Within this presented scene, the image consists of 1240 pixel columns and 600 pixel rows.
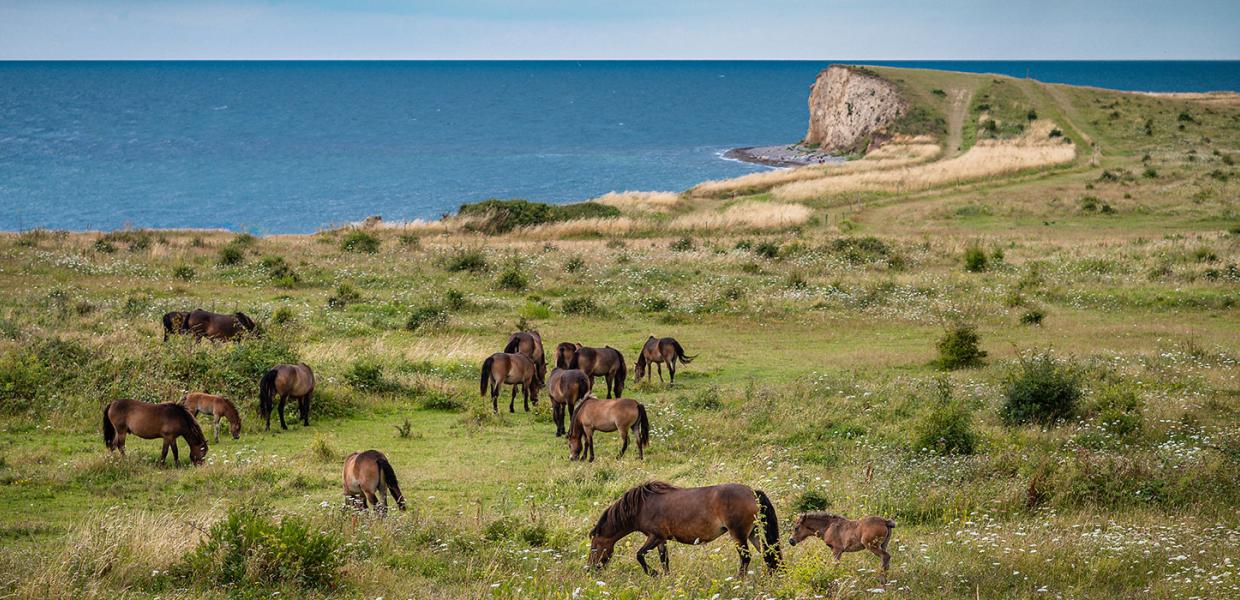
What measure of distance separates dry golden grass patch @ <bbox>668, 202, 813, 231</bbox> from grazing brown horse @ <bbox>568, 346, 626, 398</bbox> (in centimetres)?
3267

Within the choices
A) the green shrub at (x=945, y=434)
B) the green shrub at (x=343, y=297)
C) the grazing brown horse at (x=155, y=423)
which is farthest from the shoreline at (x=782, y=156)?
the grazing brown horse at (x=155, y=423)

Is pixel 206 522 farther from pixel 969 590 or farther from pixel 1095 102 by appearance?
pixel 1095 102

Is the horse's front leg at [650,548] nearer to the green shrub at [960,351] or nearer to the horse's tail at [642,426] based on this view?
the horse's tail at [642,426]

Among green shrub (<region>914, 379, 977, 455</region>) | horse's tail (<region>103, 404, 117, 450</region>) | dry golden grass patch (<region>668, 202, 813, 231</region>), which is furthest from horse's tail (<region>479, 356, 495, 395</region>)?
dry golden grass patch (<region>668, 202, 813, 231</region>)

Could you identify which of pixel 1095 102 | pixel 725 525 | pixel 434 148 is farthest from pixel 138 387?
pixel 434 148

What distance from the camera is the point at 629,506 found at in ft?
34.0

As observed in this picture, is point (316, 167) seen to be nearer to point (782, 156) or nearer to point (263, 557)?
point (782, 156)

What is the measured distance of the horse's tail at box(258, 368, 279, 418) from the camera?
60.1 ft

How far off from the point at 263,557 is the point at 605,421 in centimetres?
687

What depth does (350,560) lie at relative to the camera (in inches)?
416

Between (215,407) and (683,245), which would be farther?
(683,245)

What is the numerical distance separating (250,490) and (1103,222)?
160 feet

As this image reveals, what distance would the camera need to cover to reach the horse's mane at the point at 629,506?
10352mm

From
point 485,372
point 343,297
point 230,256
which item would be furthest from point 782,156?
point 485,372
